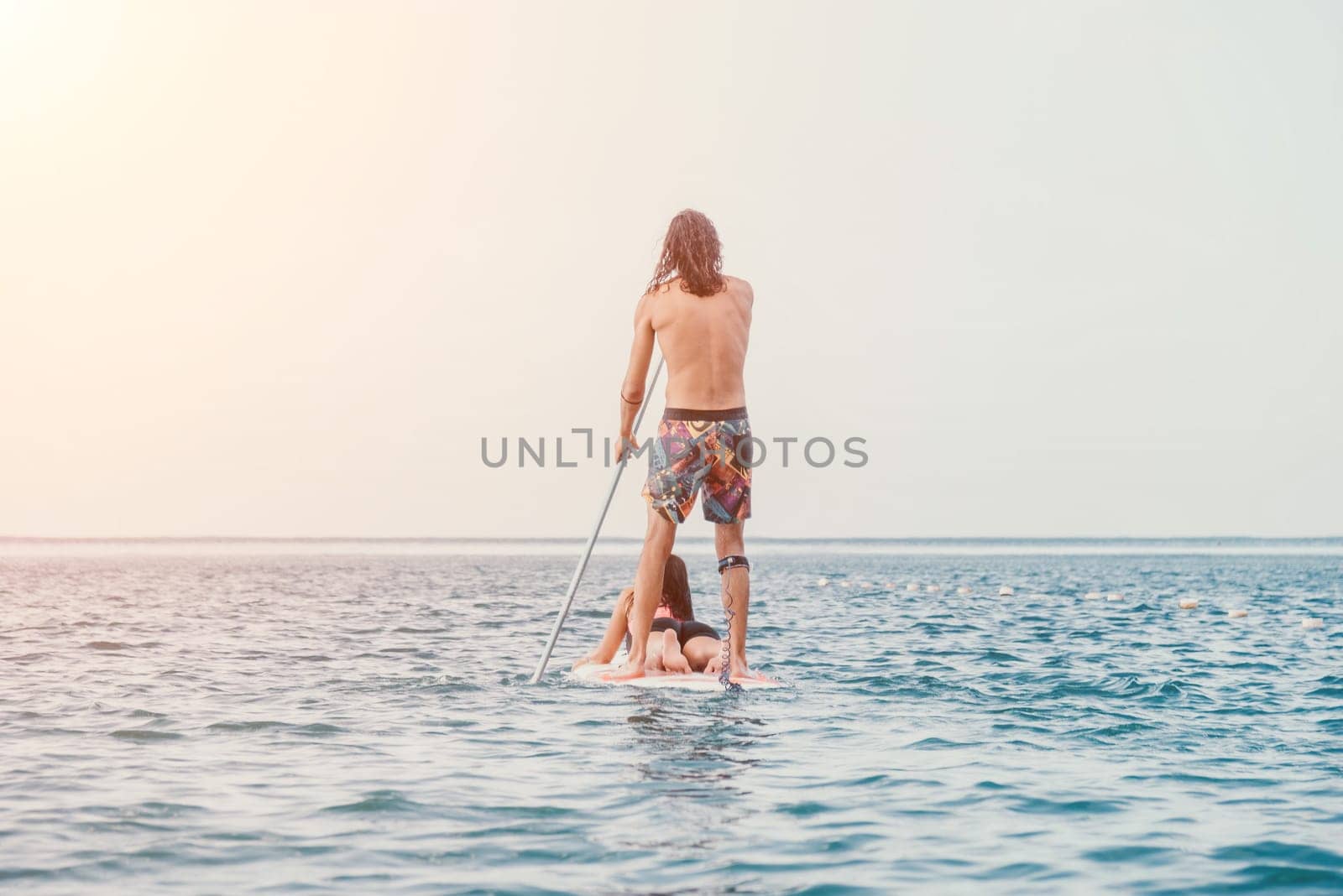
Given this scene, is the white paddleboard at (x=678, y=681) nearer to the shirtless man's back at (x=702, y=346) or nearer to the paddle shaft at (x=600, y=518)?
the paddle shaft at (x=600, y=518)

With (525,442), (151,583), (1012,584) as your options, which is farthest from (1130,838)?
(151,583)

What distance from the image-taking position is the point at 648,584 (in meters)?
10.3

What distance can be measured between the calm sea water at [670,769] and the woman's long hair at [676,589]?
1050 mm

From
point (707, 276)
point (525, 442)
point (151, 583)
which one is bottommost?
point (151, 583)

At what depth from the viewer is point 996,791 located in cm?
657

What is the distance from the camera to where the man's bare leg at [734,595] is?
10265 mm

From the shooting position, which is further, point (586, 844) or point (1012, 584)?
point (1012, 584)

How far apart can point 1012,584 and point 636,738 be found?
27.8m

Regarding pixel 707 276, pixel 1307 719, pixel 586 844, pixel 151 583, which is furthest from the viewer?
pixel 151 583

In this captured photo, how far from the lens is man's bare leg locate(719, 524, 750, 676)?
1026cm

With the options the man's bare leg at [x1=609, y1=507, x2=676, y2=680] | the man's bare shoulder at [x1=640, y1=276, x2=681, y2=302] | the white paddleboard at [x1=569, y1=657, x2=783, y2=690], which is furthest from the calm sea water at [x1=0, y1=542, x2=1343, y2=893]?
the man's bare shoulder at [x1=640, y1=276, x2=681, y2=302]

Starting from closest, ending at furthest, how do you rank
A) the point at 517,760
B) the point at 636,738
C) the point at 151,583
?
the point at 517,760, the point at 636,738, the point at 151,583

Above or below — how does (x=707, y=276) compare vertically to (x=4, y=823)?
above

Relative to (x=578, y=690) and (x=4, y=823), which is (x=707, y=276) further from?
(x=4, y=823)
